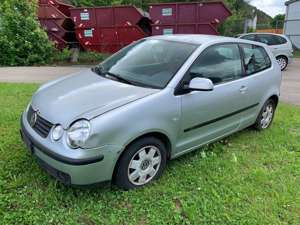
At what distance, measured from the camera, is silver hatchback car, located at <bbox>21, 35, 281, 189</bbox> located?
8.87 ft

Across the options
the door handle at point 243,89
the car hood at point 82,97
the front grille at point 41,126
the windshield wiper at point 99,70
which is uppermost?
the windshield wiper at point 99,70

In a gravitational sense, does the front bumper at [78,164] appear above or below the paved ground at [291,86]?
above

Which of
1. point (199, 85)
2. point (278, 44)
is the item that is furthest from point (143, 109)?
point (278, 44)

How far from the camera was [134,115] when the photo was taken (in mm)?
2859

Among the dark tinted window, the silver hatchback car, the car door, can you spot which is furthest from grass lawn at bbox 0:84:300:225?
the dark tinted window

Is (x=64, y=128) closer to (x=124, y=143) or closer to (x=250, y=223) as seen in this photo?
(x=124, y=143)

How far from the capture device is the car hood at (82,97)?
9.16 feet

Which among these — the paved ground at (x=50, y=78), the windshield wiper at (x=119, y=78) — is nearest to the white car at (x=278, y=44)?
the paved ground at (x=50, y=78)

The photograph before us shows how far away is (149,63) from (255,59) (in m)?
1.80

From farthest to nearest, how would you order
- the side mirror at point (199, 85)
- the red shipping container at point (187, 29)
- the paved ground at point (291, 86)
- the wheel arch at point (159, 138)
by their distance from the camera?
the red shipping container at point (187, 29), the paved ground at point (291, 86), the side mirror at point (199, 85), the wheel arch at point (159, 138)

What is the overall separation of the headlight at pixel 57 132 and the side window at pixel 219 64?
1.53 meters

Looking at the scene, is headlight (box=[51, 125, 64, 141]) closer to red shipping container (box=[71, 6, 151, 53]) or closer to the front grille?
the front grille

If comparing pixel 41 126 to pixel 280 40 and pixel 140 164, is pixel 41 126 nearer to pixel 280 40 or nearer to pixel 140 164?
pixel 140 164

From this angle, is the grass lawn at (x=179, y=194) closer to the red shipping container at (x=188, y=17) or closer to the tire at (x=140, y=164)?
the tire at (x=140, y=164)
